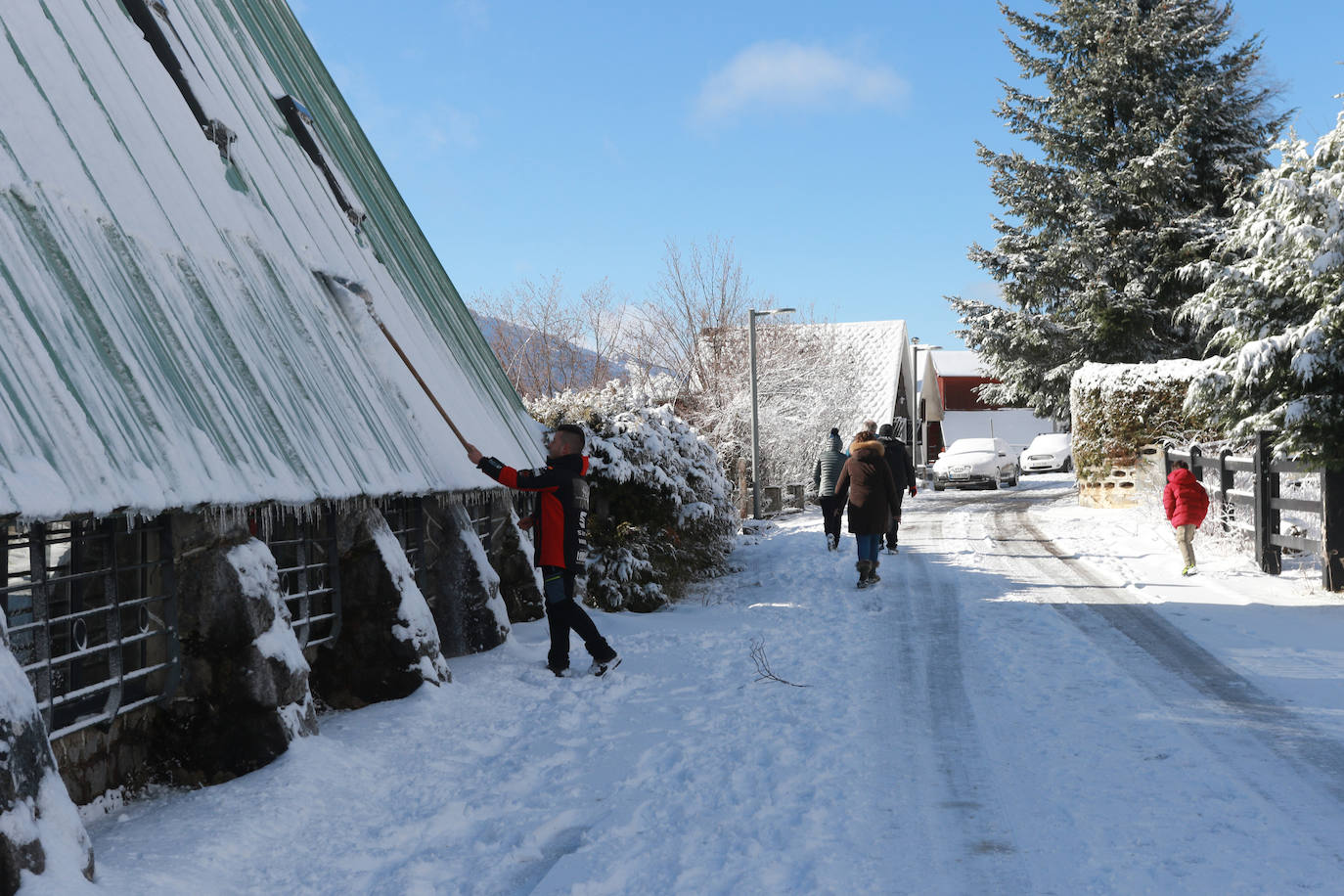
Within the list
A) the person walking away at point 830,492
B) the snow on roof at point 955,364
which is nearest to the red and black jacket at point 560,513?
the person walking away at point 830,492

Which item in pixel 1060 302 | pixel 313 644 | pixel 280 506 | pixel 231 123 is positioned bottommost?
pixel 313 644

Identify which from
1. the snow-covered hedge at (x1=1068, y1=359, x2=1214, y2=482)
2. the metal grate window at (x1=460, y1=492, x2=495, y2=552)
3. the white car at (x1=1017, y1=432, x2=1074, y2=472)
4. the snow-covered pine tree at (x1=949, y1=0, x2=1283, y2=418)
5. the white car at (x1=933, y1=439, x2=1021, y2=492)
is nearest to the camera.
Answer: the metal grate window at (x1=460, y1=492, x2=495, y2=552)

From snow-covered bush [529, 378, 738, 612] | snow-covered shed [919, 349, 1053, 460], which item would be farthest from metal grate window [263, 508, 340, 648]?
snow-covered shed [919, 349, 1053, 460]

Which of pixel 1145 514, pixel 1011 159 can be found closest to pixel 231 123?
pixel 1145 514

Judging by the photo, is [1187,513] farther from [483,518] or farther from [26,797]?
[26,797]

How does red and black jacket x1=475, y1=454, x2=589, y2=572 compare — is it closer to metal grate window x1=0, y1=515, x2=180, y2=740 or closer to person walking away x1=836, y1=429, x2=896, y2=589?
metal grate window x1=0, y1=515, x2=180, y2=740

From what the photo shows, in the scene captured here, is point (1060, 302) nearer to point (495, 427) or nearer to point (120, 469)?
point (495, 427)

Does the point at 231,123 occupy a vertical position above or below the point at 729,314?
below

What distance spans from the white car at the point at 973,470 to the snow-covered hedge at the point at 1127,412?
794 cm

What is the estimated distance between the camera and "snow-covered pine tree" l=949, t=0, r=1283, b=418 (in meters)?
26.2

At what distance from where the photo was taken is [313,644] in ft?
21.1

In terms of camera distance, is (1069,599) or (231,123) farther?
(1069,599)

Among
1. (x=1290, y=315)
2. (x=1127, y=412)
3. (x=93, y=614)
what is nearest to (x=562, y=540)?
(x=93, y=614)

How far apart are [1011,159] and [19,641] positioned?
27553mm
